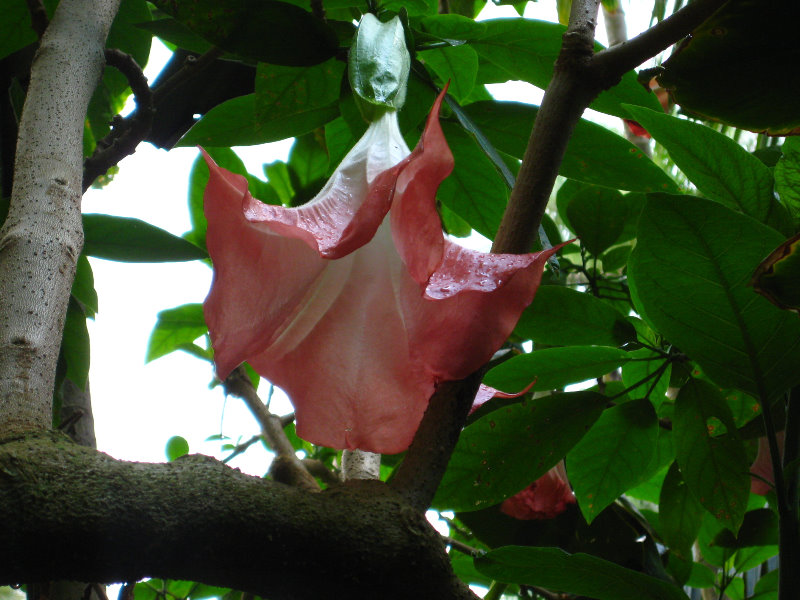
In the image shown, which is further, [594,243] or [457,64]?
[594,243]

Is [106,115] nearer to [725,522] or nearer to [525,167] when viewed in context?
[525,167]

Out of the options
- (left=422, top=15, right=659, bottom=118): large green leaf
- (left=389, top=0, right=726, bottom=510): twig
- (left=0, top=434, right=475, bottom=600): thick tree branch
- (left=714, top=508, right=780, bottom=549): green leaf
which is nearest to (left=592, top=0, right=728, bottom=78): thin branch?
(left=389, top=0, right=726, bottom=510): twig

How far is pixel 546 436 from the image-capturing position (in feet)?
2.22

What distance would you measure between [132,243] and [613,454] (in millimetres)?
543

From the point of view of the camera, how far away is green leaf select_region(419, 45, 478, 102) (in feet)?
2.39

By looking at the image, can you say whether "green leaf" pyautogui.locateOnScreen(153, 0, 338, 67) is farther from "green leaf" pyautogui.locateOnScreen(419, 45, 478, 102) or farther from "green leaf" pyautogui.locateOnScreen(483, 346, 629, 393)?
"green leaf" pyautogui.locateOnScreen(483, 346, 629, 393)

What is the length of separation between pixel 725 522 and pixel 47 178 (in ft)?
2.01

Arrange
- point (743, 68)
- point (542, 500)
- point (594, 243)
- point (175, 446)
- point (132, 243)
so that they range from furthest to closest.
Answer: point (175, 446) < point (594, 243) < point (542, 500) < point (132, 243) < point (743, 68)

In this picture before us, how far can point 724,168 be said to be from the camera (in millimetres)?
613

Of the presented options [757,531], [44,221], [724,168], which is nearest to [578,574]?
[724,168]

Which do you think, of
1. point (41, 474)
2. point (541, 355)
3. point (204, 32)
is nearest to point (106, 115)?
point (204, 32)

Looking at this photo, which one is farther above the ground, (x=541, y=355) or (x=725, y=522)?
(x=541, y=355)

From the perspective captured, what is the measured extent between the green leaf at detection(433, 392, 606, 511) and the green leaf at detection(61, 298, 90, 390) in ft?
1.31

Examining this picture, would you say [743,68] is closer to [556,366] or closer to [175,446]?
[556,366]
